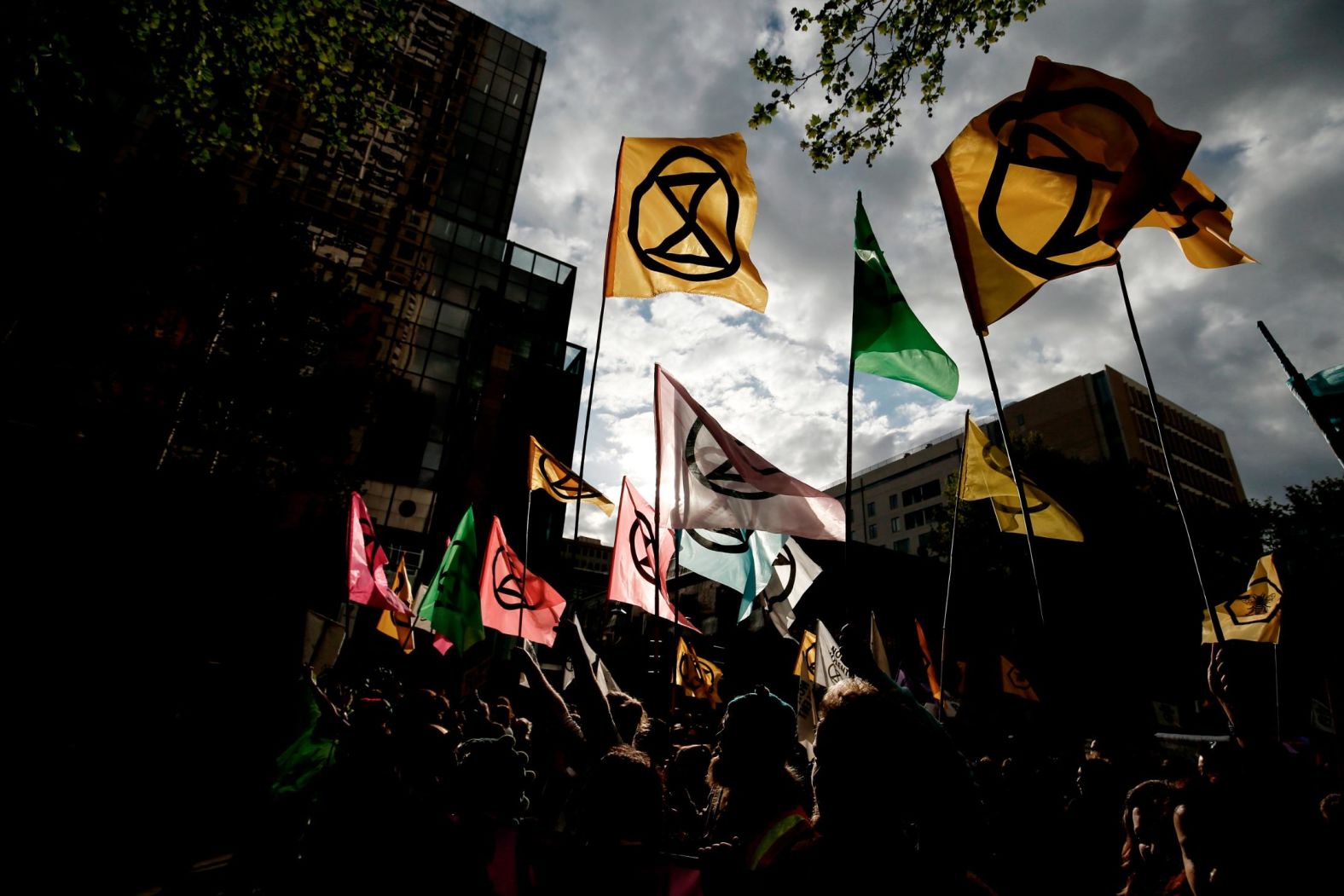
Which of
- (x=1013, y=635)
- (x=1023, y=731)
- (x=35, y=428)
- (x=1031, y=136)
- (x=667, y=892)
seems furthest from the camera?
(x=1013, y=635)

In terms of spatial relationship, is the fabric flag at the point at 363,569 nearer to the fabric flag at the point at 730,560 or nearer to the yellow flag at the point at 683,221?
the fabric flag at the point at 730,560

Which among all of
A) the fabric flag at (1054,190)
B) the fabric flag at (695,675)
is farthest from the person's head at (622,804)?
the fabric flag at (695,675)

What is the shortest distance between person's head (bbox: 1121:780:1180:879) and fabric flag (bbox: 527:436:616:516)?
6077 mm

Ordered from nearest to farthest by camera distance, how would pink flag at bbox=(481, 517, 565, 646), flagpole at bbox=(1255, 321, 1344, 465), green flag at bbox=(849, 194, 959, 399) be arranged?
flagpole at bbox=(1255, 321, 1344, 465) → green flag at bbox=(849, 194, 959, 399) → pink flag at bbox=(481, 517, 565, 646)

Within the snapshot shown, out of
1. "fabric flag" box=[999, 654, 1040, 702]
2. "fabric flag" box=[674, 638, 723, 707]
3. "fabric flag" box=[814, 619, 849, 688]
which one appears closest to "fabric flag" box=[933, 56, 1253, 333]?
"fabric flag" box=[814, 619, 849, 688]

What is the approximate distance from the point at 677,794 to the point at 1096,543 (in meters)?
24.8

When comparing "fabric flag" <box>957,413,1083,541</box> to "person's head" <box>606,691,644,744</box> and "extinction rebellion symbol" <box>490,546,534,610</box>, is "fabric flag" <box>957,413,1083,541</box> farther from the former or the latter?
"extinction rebellion symbol" <box>490,546,534,610</box>

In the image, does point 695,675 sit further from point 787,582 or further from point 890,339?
point 890,339

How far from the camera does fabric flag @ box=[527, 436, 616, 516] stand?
8.16 meters

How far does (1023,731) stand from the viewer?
1931 cm

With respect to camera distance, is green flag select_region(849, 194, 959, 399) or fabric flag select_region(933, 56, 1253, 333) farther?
green flag select_region(849, 194, 959, 399)

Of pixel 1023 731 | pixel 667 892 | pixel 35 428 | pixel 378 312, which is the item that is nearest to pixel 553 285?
pixel 378 312

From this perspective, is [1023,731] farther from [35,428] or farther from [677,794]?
[35,428]

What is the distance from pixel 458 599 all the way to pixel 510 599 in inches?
27.9
